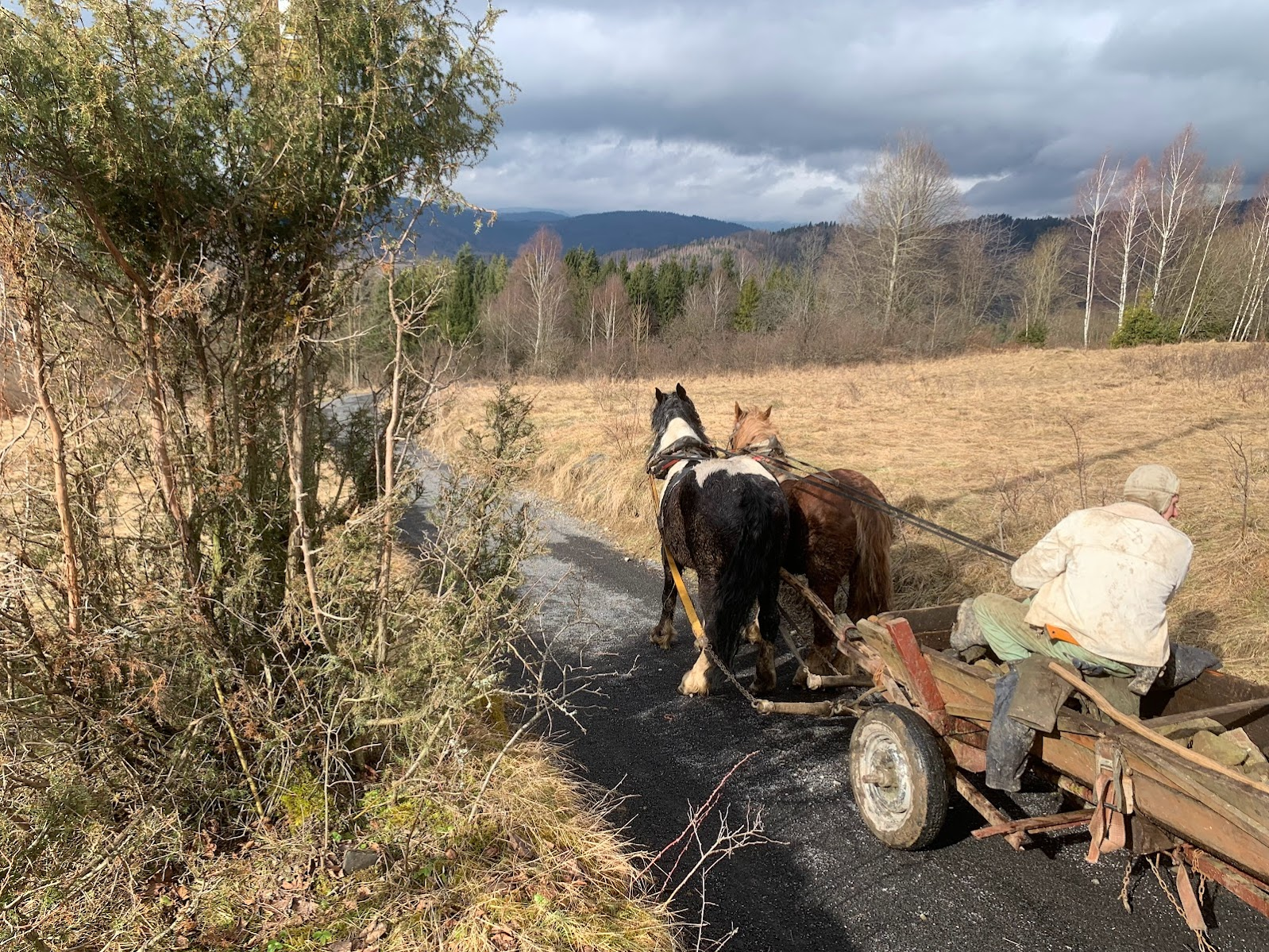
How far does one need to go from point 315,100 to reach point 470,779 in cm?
305

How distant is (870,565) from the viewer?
16.6ft

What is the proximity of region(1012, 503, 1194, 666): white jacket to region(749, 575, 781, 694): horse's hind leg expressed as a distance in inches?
88.3

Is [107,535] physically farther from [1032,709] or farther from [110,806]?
[1032,709]

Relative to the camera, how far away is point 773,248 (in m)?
129

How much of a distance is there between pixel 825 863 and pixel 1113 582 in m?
1.86

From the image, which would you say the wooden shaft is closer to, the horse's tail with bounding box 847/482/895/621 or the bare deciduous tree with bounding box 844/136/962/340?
the horse's tail with bounding box 847/482/895/621

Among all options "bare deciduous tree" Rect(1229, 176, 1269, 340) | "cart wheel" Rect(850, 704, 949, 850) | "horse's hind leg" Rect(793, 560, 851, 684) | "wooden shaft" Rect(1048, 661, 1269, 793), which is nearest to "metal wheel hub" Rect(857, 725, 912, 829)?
"cart wheel" Rect(850, 704, 949, 850)

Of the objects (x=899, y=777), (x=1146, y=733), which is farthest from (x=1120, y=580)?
(x=899, y=777)

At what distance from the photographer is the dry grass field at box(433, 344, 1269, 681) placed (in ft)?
19.5

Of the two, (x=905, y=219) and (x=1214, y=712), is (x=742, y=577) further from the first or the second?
(x=905, y=219)

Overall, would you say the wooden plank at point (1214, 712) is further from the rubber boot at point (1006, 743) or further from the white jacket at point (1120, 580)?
the rubber boot at point (1006, 743)

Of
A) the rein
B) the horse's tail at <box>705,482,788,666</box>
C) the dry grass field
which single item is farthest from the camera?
the dry grass field

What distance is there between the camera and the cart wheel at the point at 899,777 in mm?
3021

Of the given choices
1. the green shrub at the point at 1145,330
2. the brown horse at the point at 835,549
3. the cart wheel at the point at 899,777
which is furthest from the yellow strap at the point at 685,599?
the green shrub at the point at 1145,330
